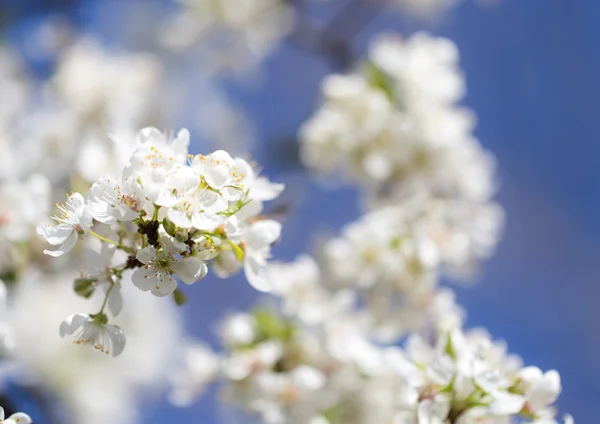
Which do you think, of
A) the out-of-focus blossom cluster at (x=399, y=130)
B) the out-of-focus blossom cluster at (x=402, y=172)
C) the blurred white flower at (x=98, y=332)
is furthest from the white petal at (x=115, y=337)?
the out-of-focus blossom cluster at (x=399, y=130)

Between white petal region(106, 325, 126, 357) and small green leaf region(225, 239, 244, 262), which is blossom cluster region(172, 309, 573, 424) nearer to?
small green leaf region(225, 239, 244, 262)

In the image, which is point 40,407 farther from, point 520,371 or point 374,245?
point 520,371

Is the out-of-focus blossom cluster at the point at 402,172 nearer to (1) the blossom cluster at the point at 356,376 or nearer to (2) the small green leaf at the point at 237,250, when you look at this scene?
(1) the blossom cluster at the point at 356,376

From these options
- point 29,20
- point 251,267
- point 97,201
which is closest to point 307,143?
point 251,267

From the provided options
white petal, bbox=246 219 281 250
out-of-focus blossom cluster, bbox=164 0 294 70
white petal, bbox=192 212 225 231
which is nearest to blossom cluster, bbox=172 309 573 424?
white petal, bbox=246 219 281 250

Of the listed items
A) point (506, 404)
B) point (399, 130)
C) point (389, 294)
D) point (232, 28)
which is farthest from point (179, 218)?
point (232, 28)
